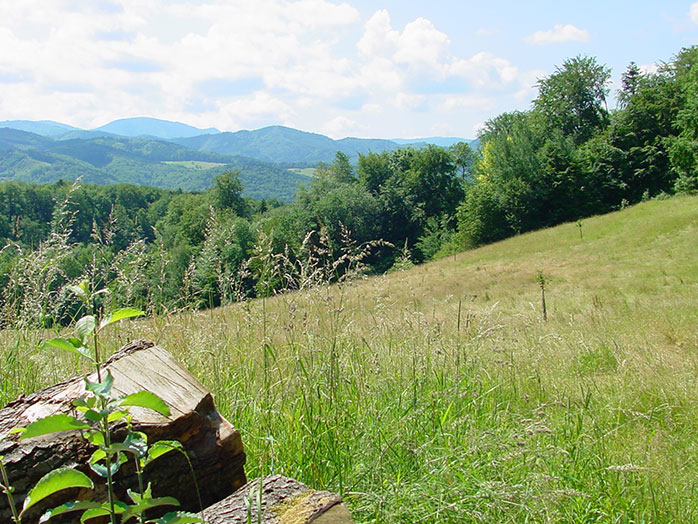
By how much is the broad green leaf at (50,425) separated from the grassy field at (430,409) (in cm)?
54

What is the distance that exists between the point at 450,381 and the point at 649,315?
22.4 ft

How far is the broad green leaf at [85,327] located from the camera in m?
1.11

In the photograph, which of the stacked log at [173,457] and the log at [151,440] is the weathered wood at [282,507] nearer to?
the stacked log at [173,457]

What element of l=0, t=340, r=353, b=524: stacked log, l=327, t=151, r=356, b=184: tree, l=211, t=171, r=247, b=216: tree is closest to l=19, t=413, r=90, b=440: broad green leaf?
Answer: l=0, t=340, r=353, b=524: stacked log

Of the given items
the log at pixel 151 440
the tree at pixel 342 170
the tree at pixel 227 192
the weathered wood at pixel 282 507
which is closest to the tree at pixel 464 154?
the tree at pixel 342 170

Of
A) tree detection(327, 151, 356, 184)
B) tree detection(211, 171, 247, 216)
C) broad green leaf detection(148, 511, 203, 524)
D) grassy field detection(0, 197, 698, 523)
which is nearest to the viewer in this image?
broad green leaf detection(148, 511, 203, 524)

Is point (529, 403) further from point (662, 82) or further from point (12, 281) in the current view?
point (662, 82)

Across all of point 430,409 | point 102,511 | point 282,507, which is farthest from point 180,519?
point 430,409

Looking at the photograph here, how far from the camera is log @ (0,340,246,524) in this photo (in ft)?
5.18

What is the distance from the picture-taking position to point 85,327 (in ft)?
3.69

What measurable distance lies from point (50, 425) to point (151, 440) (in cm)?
65

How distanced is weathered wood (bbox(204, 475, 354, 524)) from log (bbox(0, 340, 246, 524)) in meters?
0.20

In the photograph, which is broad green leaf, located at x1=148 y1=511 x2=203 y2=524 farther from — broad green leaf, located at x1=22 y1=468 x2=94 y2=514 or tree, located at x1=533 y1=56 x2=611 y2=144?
tree, located at x1=533 y1=56 x2=611 y2=144

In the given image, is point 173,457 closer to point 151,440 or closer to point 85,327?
point 151,440
